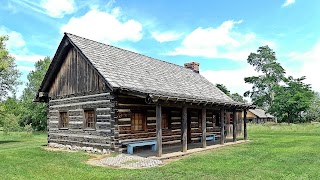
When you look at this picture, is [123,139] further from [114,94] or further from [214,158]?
[214,158]

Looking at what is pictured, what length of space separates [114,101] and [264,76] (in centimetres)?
5837

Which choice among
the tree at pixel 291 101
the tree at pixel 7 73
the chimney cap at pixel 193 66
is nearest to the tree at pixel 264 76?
the tree at pixel 291 101

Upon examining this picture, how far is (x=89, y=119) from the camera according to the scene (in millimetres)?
16781

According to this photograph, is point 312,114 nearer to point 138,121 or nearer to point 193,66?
point 193,66

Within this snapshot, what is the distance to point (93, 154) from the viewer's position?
15062 millimetres

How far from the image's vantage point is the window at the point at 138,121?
15766 millimetres

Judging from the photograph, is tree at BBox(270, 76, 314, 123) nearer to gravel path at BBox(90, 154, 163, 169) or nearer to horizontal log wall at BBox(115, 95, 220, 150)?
horizontal log wall at BBox(115, 95, 220, 150)

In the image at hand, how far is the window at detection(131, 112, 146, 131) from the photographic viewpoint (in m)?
15.8

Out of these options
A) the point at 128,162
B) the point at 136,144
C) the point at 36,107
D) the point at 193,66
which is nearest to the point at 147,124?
the point at 136,144

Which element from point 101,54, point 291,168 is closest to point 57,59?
point 101,54

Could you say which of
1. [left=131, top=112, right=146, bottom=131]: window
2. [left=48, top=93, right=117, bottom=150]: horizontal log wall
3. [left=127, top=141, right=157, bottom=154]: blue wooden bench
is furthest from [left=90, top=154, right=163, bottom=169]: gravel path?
[left=131, top=112, right=146, bottom=131]: window

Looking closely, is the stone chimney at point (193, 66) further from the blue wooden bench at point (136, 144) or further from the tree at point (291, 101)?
the tree at point (291, 101)

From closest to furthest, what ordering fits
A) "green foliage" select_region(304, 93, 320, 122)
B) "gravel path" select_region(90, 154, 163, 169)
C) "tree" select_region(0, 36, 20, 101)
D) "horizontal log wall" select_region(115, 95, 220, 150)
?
"gravel path" select_region(90, 154, 163, 169)
"horizontal log wall" select_region(115, 95, 220, 150)
"tree" select_region(0, 36, 20, 101)
"green foliage" select_region(304, 93, 320, 122)

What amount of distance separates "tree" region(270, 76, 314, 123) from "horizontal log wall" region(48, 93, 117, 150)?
4748 centimetres
